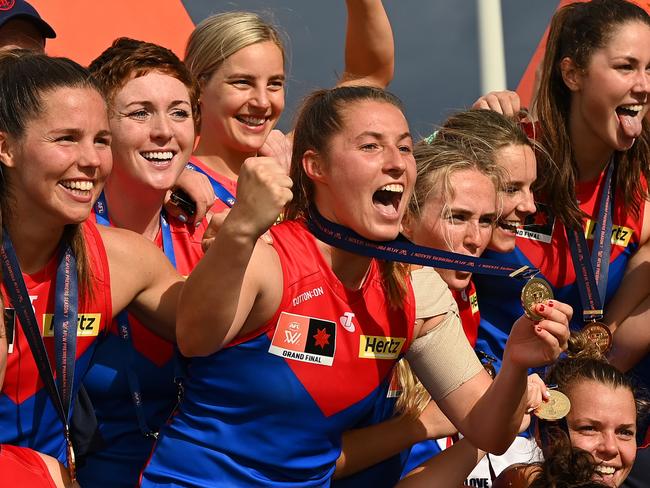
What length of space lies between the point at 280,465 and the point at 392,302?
62 cm

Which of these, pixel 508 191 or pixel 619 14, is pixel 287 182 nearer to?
pixel 508 191

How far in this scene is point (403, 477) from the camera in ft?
13.1

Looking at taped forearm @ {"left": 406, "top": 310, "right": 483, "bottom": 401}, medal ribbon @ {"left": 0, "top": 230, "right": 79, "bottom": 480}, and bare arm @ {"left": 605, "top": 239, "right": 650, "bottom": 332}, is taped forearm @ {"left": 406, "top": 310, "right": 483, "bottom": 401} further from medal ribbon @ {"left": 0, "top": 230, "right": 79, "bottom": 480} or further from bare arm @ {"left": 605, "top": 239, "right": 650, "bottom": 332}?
bare arm @ {"left": 605, "top": 239, "right": 650, "bottom": 332}

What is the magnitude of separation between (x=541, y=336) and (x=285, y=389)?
757mm

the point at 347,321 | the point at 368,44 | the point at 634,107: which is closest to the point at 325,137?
the point at 347,321

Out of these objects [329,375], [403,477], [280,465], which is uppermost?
[329,375]

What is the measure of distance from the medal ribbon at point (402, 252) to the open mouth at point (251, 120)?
4.22ft

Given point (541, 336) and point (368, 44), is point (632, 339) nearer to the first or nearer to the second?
point (541, 336)

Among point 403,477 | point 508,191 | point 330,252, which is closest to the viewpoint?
point 330,252

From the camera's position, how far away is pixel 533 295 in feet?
10.8

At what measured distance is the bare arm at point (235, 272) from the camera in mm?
2840

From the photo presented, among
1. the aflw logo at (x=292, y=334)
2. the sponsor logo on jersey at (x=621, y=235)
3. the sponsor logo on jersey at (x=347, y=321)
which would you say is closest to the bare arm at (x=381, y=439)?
the sponsor logo on jersey at (x=347, y=321)

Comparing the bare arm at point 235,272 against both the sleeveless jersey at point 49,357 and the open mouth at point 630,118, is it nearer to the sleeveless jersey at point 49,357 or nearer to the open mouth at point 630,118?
the sleeveless jersey at point 49,357

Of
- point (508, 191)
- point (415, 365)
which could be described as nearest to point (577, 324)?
point (508, 191)
